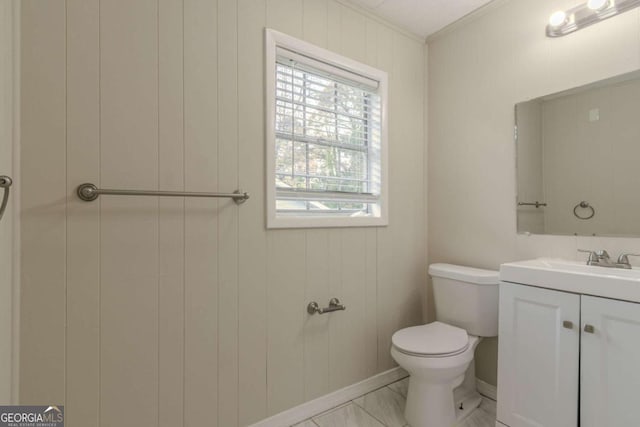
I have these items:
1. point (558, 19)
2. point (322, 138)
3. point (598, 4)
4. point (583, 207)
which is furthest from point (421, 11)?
point (583, 207)

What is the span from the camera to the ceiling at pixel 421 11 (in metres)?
1.83

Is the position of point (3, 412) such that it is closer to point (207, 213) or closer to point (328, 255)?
point (207, 213)

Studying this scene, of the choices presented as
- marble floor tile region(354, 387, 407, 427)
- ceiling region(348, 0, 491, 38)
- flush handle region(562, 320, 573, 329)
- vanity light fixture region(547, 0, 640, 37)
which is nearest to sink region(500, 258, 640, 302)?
flush handle region(562, 320, 573, 329)

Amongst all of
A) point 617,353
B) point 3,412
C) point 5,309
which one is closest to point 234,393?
point 3,412

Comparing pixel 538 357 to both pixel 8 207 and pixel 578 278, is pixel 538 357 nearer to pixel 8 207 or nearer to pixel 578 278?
pixel 578 278

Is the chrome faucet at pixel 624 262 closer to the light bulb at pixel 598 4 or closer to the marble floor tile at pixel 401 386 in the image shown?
the light bulb at pixel 598 4

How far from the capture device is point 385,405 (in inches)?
69.7

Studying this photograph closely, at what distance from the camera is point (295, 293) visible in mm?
1623

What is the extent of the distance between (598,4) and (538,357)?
1.58 meters

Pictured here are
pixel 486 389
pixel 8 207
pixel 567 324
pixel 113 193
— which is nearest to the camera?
pixel 8 207

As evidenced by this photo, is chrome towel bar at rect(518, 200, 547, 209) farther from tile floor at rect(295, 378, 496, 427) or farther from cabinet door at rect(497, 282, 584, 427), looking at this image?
tile floor at rect(295, 378, 496, 427)

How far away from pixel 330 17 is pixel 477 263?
5.55ft

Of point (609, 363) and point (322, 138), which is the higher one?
point (322, 138)

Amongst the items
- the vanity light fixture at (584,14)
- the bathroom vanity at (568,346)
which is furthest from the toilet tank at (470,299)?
the vanity light fixture at (584,14)
